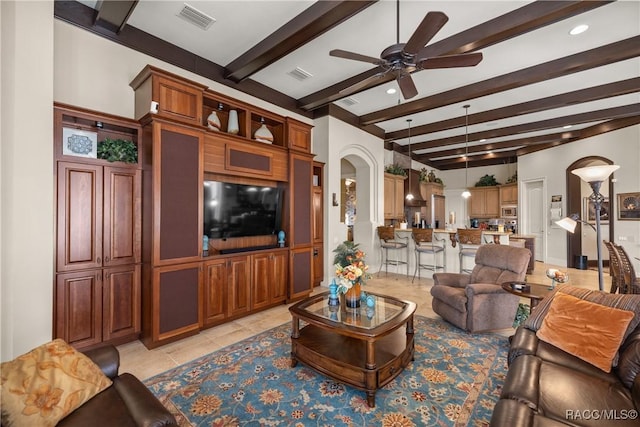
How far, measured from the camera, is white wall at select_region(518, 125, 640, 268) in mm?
5906

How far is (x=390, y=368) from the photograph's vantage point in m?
2.25

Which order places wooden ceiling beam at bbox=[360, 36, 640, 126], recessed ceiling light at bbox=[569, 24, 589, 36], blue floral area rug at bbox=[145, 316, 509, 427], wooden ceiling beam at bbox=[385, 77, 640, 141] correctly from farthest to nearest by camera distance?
1. wooden ceiling beam at bbox=[385, 77, 640, 141]
2. wooden ceiling beam at bbox=[360, 36, 640, 126]
3. recessed ceiling light at bbox=[569, 24, 589, 36]
4. blue floral area rug at bbox=[145, 316, 509, 427]

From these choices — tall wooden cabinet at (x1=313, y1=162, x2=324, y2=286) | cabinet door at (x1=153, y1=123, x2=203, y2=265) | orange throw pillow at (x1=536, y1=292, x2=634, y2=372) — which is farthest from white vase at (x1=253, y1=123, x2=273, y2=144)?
orange throw pillow at (x1=536, y1=292, x2=634, y2=372)

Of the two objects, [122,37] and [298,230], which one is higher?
[122,37]

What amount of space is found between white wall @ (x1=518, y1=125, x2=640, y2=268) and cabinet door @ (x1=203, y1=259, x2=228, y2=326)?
825 cm

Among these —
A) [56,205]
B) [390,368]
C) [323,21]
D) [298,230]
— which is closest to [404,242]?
[298,230]

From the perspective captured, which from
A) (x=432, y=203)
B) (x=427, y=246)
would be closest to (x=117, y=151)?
(x=427, y=246)

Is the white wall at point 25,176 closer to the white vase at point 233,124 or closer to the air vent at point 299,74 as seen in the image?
the white vase at point 233,124

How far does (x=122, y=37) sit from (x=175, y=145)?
1.45 m

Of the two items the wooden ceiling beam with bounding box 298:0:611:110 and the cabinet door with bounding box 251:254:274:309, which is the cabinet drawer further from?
the wooden ceiling beam with bounding box 298:0:611:110

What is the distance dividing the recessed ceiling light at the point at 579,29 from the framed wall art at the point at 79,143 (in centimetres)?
547

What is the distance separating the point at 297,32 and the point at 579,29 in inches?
128

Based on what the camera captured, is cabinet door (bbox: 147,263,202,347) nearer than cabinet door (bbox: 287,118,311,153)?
Yes

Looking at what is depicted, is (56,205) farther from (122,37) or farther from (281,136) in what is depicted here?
(281,136)
